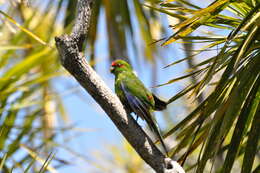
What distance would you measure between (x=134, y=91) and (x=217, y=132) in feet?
3.16

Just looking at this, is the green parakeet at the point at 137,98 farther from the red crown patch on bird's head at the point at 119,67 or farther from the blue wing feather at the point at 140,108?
the red crown patch on bird's head at the point at 119,67

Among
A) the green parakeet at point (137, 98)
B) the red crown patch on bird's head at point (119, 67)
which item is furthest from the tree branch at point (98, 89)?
the red crown patch on bird's head at point (119, 67)

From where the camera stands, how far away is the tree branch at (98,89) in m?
2.27

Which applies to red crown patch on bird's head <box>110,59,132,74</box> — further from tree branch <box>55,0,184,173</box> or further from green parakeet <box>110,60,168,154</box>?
tree branch <box>55,0,184,173</box>

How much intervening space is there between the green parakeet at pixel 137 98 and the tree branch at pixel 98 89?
0.29m

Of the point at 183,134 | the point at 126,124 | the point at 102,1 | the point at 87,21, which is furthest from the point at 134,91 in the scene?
the point at 102,1

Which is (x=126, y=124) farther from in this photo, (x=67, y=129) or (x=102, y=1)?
(x=102, y=1)

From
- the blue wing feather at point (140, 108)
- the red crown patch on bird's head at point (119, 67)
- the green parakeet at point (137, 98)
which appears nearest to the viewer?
the blue wing feather at point (140, 108)

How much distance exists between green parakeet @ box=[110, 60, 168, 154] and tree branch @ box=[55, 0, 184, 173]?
293 millimetres

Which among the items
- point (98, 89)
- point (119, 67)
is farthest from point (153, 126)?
point (119, 67)

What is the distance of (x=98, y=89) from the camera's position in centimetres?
234

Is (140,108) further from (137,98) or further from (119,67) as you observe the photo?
(119,67)

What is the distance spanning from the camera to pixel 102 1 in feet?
21.1

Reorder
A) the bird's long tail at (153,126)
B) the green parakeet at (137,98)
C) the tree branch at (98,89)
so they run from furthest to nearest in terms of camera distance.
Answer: the green parakeet at (137,98)
the bird's long tail at (153,126)
the tree branch at (98,89)
